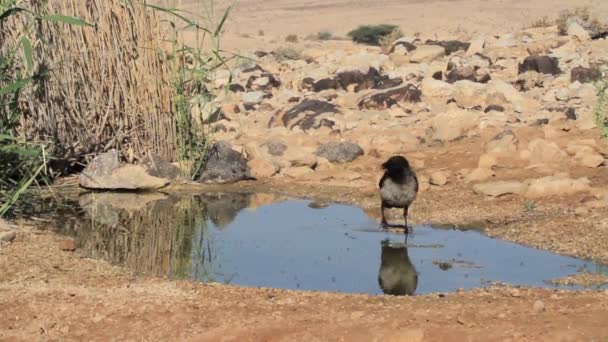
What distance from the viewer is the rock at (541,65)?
18.5 m

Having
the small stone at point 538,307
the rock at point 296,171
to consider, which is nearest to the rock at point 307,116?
the rock at point 296,171

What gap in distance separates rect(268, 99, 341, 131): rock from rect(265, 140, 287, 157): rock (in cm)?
190

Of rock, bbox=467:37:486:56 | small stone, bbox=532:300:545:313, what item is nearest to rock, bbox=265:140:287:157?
small stone, bbox=532:300:545:313

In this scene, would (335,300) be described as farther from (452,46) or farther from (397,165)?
(452,46)

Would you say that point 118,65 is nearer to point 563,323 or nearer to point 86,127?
point 86,127

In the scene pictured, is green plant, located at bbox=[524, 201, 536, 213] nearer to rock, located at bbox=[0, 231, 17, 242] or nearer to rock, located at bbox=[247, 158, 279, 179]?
rock, located at bbox=[247, 158, 279, 179]

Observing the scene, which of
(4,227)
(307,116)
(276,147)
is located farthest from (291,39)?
(4,227)

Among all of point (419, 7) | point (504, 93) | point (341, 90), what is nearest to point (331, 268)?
point (504, 93)

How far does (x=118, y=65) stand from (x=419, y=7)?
134ft

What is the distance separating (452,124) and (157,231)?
5.46 metres

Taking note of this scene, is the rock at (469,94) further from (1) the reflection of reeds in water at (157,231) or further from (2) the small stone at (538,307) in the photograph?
(2) the small stone at (538,307)

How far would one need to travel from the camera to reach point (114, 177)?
36.7ft

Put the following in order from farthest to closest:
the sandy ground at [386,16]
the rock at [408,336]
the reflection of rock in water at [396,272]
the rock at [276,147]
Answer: the sandy ground at [386,16] → the rock at [276,147] → the reflection of rock in water at [396,272] → the rock at [408,336]

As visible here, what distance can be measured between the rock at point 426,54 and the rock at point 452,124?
23.2 ft
